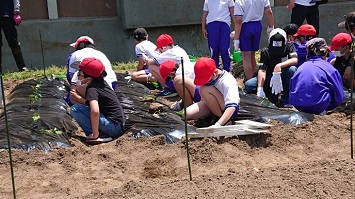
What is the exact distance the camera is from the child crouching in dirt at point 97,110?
5223 mm

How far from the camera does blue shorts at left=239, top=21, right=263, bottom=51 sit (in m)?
7.36

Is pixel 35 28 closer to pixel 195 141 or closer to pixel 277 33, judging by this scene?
pixel 277 33

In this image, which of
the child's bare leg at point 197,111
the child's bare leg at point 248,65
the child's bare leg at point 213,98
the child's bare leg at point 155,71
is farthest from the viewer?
the child's bare leg at point 248,65

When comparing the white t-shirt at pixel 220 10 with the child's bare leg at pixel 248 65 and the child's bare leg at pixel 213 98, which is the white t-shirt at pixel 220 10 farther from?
the child's bare leg at pixel 213 98

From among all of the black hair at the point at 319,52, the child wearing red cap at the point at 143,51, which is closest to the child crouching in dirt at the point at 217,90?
the black hair at the point at 319,52

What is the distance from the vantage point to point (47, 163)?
464 centimetres

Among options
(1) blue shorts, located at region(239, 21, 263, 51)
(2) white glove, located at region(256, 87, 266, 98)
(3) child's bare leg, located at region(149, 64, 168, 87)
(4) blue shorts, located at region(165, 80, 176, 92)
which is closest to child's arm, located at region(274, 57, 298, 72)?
(2) white glove, located at region(256, 87, 266, 98)

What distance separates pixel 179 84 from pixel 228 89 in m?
1.15

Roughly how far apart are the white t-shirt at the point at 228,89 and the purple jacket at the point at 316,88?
829 millimetres

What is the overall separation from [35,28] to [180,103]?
5.02 m

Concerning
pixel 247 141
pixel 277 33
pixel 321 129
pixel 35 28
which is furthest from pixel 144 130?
pixel 35 28

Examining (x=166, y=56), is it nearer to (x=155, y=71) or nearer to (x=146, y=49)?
(x=155, y=71)

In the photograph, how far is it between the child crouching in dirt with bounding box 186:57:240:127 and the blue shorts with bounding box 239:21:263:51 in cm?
202

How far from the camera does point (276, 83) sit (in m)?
6.31
